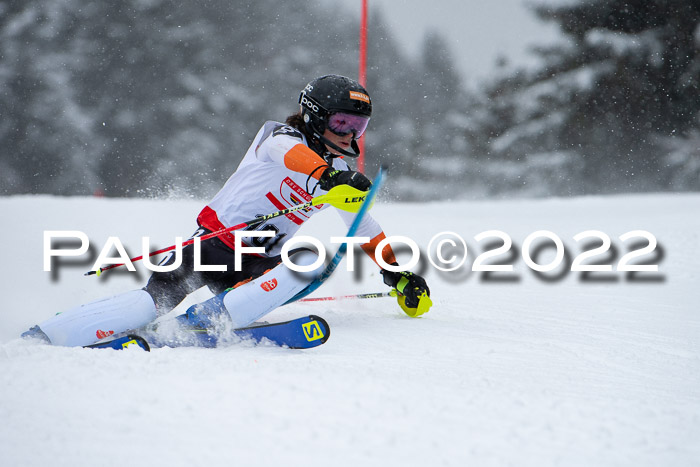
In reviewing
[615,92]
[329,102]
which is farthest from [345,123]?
[615,92]

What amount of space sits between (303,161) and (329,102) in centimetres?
39

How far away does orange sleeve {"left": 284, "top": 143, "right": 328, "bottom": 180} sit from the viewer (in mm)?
2611

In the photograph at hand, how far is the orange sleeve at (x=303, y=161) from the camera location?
2611mm

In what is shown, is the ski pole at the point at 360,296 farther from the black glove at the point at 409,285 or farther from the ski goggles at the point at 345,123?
the ski goggles at the point at 345,123

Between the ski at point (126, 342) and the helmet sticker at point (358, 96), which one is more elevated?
the helmet sticker at point (358, 96)

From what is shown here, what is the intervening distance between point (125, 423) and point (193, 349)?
2.77 ft

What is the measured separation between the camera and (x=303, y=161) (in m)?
A: 2.65

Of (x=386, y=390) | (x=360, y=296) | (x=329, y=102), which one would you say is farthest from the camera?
(x=360, y=296)

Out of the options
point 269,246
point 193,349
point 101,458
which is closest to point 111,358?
point 193,349

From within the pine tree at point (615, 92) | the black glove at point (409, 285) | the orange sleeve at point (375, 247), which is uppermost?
Answer: the pine tree at point (615, 92)

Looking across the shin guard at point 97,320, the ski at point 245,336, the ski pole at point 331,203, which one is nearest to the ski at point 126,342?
the ski at point 245,336

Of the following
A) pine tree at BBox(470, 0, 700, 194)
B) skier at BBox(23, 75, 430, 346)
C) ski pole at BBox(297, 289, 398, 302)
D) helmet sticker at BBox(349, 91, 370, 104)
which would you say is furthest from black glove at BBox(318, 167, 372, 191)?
pine tree at BBox(470, 0, 700, 194)

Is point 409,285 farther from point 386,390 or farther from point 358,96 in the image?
point 386,390

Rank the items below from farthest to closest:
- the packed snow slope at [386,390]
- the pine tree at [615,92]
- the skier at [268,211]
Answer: the pine tree at [615,92]
the skier at [268,211]
the packed snow slope at [386,390]
